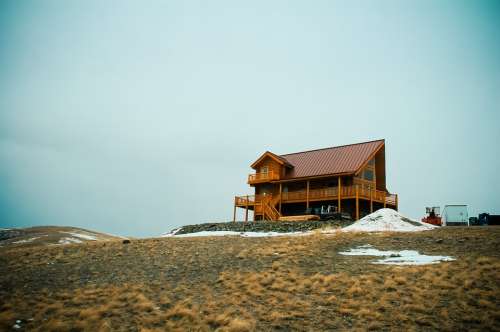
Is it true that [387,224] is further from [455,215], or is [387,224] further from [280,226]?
[455,215]

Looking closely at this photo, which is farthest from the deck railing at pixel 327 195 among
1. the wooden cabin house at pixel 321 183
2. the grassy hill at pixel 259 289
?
the grassy hill at pixel 259 289

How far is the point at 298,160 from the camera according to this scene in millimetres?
39844

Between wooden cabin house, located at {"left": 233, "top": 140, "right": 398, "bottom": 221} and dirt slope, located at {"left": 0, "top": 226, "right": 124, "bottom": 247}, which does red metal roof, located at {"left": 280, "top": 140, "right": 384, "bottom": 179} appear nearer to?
wooden cabin house, located at {"left": 233, "top": 140, "right": 398, "bottom": 221}

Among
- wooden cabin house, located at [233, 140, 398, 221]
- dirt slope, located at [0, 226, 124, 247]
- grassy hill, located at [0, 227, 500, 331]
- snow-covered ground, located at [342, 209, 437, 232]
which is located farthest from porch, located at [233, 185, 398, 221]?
dirt slope, located at [0, 226, 124, 247]

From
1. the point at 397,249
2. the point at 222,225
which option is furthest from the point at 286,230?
the point at 397,249

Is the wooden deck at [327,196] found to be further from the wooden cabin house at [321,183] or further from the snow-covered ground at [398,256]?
the snow-covered ground at [398,256]

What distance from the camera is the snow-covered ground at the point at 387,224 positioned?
22.9m

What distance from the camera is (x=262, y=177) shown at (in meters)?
38.9

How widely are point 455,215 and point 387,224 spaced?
12.0 m

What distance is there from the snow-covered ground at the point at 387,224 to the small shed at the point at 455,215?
8.76 m

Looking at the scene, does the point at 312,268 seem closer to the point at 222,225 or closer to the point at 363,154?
the point at 222,225

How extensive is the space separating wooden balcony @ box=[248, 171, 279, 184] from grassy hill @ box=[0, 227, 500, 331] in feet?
64.1

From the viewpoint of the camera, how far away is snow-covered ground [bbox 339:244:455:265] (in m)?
14.0

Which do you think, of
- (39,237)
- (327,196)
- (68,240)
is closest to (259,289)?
(327,196)
